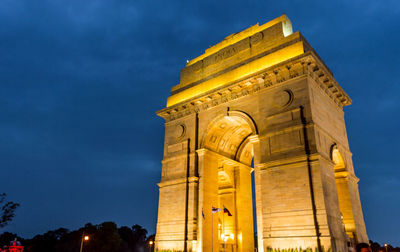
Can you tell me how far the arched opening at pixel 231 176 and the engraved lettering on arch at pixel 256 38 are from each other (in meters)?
6.02

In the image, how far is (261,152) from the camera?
61.8ft

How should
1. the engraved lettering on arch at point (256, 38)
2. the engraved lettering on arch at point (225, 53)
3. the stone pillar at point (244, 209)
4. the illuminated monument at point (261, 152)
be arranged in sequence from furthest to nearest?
1. the stone pillar at point (244, 209)
2. the engraved lettering on arch at point (225, 53)
3. the engraved lettering on arch at point (256, 38)
4. the illuminated monument at point (261, 152)

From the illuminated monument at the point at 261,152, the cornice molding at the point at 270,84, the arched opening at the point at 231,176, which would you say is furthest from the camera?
the arched opening at the point at 231,176

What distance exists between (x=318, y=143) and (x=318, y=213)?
3.97m

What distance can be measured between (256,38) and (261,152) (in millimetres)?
9417

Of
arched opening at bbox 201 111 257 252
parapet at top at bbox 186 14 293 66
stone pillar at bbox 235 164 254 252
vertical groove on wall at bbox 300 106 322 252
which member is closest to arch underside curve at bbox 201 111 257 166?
arched opening at bbox 201 111 257 252

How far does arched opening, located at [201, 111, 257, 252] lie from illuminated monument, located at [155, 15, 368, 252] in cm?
8

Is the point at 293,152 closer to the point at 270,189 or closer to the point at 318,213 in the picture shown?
the point at 270,189

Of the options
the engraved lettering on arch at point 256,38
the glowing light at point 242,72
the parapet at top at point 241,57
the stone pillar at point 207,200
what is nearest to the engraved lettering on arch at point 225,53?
the parapet at top at point 241,57

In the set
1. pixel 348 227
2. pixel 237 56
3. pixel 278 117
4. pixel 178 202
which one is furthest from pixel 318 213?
pixel 237 56

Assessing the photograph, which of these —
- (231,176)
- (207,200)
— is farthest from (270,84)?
(231,176)

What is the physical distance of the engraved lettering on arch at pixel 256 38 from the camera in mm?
23077

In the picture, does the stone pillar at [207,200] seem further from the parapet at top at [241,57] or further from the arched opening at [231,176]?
the parapet at top at [241,57]

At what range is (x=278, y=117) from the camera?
1894cm
